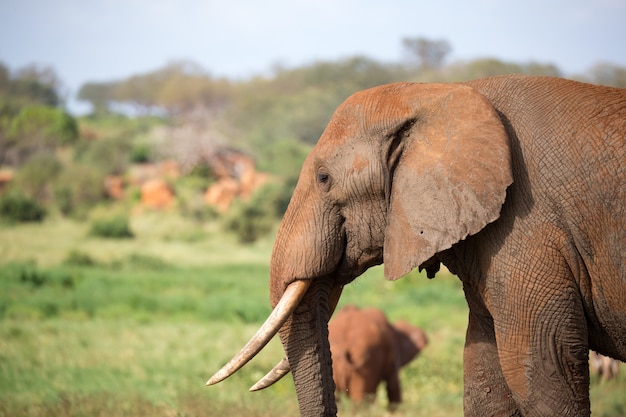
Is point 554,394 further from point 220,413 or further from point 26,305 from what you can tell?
point 26,305

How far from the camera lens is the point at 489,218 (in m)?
3.68

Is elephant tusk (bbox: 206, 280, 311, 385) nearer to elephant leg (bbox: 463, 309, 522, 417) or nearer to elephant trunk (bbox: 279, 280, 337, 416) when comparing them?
elephant trunk (bbox: 279, 280, 337, 416)

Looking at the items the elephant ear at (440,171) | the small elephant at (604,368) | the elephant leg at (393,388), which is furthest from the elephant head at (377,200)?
the small elephant at (604,368)

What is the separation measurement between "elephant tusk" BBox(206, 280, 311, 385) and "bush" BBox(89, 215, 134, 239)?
61.5 feet

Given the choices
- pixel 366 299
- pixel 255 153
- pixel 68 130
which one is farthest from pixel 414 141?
pixel 68 130

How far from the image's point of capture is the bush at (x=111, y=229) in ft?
73.2

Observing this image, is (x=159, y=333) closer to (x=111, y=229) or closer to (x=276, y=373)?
(x=276, y=373)

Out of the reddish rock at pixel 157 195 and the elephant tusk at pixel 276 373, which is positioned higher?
the elephant tusk at pixel 276 373

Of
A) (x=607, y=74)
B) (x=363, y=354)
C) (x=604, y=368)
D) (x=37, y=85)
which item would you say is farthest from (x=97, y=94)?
(x=363, y=354)

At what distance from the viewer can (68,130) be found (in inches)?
1631

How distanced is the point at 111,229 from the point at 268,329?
19.0 m

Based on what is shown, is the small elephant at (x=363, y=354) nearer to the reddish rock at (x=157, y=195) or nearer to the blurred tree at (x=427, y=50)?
the reddish rock at (x=157, y=195)

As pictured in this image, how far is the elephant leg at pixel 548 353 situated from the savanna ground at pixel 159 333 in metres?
1.37

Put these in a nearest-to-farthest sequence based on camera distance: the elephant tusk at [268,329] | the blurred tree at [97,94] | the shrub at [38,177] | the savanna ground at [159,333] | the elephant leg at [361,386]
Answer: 1. the elephant tusk at [268,329]
2. the savanna ground at [159,333]
3. the elephant leg at [361,386]
4. the shrub at [38,177]
5. the blurred tree at [97,94]
